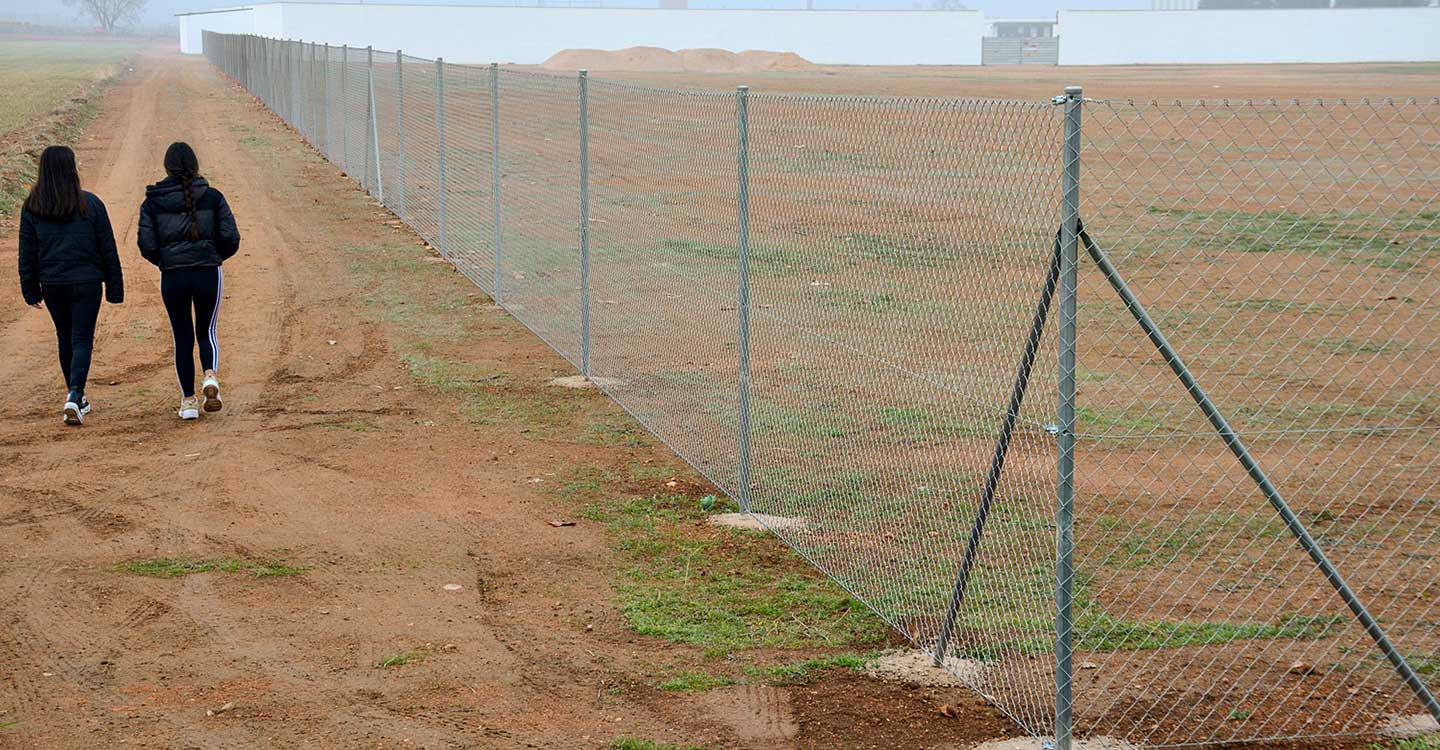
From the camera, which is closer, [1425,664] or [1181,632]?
[1425,664]

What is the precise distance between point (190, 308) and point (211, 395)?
0.66m

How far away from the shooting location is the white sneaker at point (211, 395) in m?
10.1

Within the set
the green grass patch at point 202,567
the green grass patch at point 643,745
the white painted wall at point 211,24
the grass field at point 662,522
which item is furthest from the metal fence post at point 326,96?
the white painted wall at point 211,24

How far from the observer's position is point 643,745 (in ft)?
16.8

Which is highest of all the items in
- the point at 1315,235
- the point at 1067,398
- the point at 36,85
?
the point at 36,85

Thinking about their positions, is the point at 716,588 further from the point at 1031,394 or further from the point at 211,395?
the point at 211,395

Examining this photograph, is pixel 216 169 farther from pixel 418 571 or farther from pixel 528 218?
pixel 418 571

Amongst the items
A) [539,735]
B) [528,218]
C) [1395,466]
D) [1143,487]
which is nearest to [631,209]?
[528,218]

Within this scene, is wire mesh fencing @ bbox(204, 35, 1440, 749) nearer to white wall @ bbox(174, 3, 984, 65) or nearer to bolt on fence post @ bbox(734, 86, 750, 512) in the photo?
bolt on fence post @ bbox(734, 86, 750, 512)

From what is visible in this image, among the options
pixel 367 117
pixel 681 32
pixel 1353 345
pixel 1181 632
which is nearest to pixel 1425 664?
pixel 1181 632

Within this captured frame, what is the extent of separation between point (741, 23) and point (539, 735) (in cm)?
9218

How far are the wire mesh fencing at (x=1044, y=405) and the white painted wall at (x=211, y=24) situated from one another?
87602 mm

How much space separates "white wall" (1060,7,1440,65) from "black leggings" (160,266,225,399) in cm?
8243

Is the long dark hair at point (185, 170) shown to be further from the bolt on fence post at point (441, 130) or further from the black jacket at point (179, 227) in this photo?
the bolt on fence post at point (441, 130)
